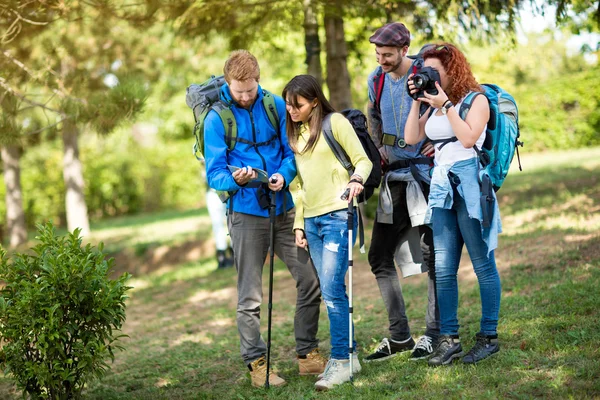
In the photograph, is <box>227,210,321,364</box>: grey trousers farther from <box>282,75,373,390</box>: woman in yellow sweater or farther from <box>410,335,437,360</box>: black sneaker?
<box>410,335,437,360</box>: black sneaker

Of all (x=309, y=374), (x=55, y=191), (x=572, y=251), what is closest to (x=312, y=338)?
(x=309, y=374)

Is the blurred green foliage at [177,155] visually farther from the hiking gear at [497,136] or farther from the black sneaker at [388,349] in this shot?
the hiking gear at [497,136]

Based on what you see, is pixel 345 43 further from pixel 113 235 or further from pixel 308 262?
pixel 113 235

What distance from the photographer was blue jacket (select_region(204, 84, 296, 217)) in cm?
442

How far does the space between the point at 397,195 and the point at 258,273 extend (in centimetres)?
106

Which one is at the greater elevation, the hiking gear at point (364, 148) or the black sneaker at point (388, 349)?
the hiking gear at point (364, 148)

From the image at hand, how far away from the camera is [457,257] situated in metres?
4.32

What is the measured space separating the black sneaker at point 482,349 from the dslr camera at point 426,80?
158 cm

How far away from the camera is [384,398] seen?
4.00 meters

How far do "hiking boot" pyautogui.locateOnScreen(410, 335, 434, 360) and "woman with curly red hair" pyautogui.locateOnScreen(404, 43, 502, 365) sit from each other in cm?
23

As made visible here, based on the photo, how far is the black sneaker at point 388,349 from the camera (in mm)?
4812

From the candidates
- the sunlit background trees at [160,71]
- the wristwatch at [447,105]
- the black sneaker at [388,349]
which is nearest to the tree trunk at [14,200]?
the sunlit background trees at [160,71]

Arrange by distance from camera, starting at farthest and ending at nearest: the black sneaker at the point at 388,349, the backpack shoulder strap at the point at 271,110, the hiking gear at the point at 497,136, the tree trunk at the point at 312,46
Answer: the tree trunk at the point at 312,46, the black sneaker at the point at 388,349, the backpack shoulder strap at the point at 271,110, the hiking gear at the point at 497,136

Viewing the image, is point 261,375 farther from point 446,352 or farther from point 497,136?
point 497,136
